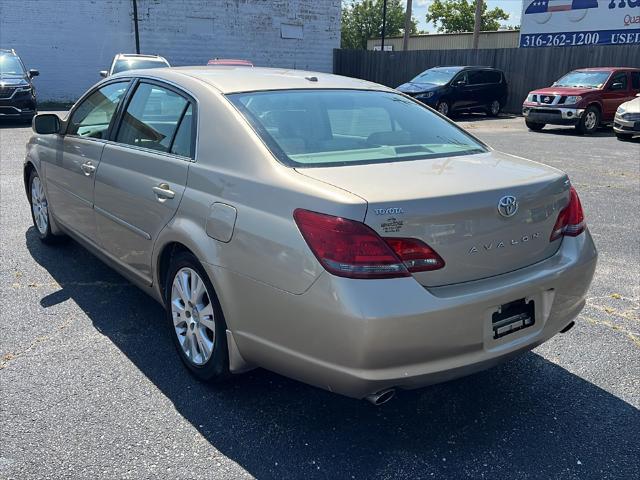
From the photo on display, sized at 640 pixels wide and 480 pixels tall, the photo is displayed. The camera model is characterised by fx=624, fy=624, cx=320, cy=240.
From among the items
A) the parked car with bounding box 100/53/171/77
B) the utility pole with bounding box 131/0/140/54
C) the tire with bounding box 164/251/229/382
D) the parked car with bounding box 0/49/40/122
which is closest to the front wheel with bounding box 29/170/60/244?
the tire with bounding box 164/251/229/382

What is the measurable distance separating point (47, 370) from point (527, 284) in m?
2.57

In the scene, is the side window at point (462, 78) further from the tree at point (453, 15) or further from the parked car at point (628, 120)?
the tree at point (453, 15)

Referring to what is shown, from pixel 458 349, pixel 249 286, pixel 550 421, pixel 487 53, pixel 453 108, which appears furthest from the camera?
pixel 487 53

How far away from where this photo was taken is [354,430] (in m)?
2.94

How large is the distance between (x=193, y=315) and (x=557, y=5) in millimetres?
28829

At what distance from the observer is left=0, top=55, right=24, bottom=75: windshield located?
15.4 meters

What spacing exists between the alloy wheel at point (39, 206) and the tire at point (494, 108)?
62.6ft

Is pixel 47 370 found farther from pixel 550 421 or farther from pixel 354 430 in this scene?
pixel 550 421

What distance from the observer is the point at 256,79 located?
146 inches

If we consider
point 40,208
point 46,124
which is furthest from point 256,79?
point 40,208

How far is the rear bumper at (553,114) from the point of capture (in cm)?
1628

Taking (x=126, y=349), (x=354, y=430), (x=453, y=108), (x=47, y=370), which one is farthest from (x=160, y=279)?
(x=453, y=108)

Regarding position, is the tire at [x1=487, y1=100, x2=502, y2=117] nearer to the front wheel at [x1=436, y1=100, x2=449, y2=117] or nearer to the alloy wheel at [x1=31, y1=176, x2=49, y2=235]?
the front wheel at [x1=436, y1=100, x2=449, y2=117]

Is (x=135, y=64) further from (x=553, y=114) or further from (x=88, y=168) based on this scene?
(x=88, y=168)
